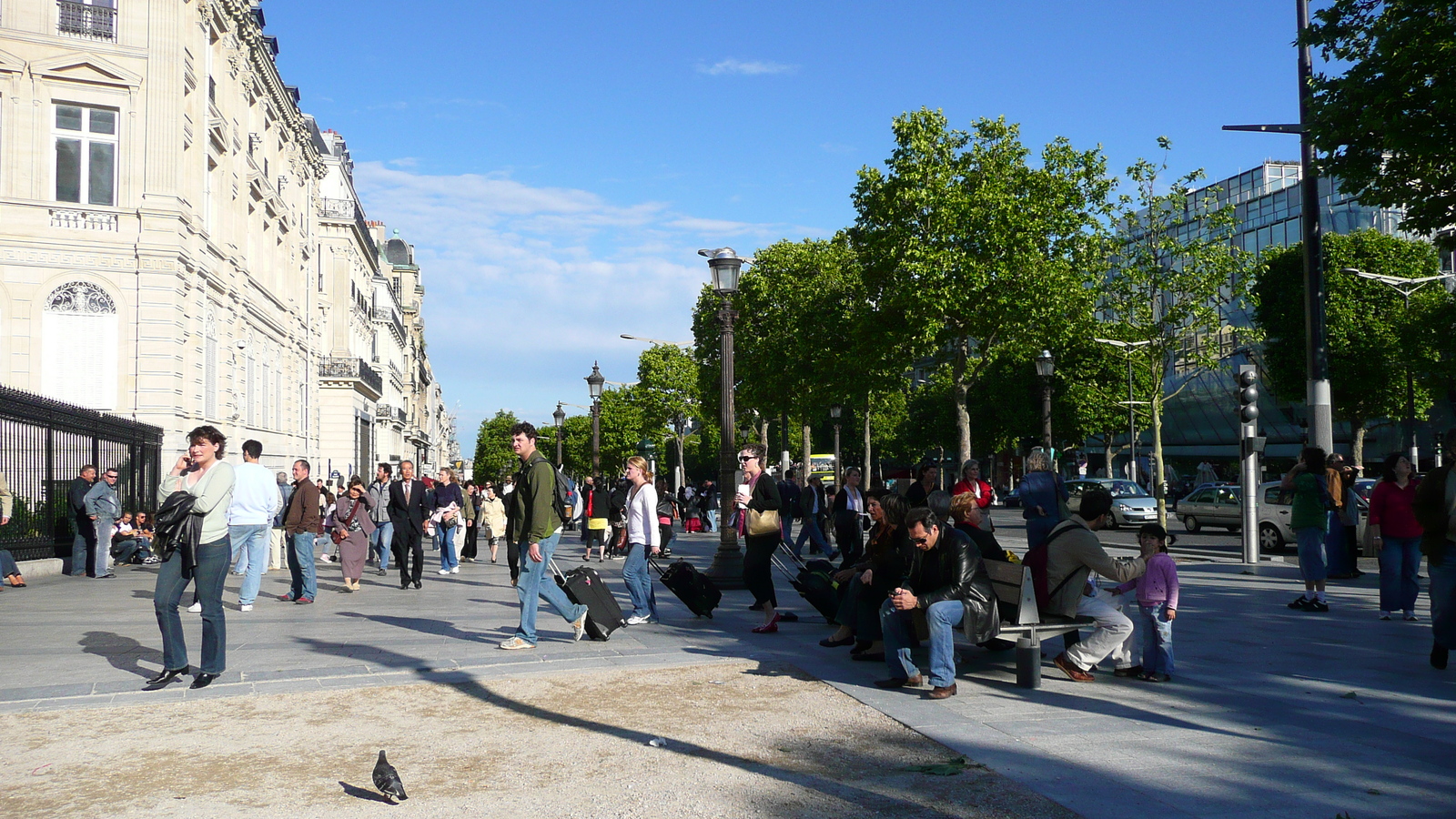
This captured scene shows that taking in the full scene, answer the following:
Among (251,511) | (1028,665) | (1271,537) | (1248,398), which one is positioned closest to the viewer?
(1028,665)

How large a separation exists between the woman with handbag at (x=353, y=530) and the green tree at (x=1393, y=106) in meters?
13.0

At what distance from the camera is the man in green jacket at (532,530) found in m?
9.20

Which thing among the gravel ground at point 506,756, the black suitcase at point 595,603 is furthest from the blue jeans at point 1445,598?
the black suitcase at point 595,603

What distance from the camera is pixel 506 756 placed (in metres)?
5.75

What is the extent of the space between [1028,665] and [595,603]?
3844 millimetres

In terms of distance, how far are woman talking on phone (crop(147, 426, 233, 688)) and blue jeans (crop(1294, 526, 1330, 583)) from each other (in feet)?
32.6

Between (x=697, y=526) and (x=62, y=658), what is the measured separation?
86.6 feet

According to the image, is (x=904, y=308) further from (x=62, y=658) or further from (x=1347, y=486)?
(x=62, y=658)

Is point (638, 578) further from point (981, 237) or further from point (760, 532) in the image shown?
point (981, 237)

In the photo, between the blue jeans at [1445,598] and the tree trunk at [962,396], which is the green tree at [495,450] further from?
the blue jeans at [1445,598]

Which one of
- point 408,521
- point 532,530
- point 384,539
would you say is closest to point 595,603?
point 532,530

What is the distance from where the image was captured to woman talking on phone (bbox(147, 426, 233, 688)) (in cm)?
755

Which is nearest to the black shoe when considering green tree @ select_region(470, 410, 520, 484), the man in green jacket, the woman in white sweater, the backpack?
the man in green jacket

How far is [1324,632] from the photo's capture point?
9875mm
